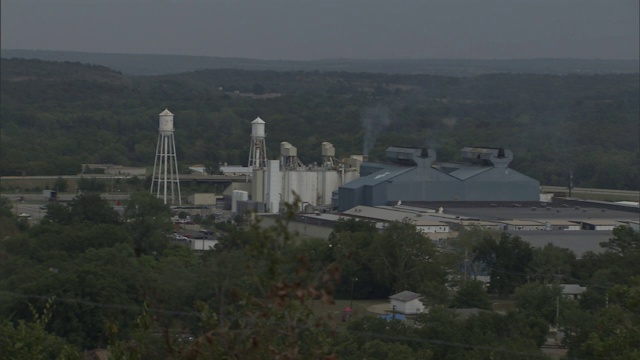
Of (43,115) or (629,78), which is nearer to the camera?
(43,115)

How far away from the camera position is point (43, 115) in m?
117

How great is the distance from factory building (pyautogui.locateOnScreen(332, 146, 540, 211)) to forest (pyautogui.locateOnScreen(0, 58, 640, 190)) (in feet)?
68.4

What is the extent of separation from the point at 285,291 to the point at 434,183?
1739 inches

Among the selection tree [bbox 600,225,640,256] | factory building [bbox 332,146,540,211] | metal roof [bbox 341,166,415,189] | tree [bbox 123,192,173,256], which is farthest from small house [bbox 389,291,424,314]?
metal roof [bbox 341,166,415,189]

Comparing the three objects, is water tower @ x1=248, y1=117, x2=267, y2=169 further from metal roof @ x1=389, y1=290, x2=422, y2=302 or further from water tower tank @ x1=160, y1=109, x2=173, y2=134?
metal roof @ x1=389, y1=290, x2=422, y2=302

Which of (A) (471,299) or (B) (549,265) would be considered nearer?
(A) (471,299)

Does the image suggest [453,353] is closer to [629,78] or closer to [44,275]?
[44,275]

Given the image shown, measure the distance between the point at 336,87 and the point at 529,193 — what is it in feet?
460

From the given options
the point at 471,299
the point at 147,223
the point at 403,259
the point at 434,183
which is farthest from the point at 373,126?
the point at 471,299

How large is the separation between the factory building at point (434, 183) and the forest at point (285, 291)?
675 centimetres

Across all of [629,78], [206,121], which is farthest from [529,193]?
[629,78]

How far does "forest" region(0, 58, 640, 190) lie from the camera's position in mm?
84312

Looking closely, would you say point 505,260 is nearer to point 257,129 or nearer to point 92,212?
point 92,212

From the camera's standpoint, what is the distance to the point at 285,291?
9227mm
